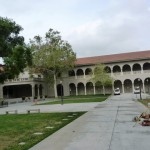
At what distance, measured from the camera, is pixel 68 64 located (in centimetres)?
6222

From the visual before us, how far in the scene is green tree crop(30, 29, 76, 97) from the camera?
6119 centimetres

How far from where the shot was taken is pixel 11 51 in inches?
1457

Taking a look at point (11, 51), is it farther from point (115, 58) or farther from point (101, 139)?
point (115, 58)

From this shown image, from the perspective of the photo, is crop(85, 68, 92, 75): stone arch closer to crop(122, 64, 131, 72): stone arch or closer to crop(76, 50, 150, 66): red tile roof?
crop(76, 50, 150, 66): red tile roof

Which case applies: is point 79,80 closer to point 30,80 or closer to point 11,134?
point 30,80

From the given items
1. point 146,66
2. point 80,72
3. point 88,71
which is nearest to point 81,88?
point 80,72

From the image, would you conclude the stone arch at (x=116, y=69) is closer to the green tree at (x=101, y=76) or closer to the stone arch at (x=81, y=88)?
the green tree at (x=101, y=76)

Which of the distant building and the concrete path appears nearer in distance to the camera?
the concrete path

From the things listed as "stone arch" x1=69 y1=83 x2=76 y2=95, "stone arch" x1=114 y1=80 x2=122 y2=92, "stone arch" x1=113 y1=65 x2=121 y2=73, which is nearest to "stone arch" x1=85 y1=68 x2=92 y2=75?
"stone arch" x1=69 y1=83 x2=76 y2=95

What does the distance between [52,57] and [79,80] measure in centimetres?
1341

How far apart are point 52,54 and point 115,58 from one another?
1573 centimetres

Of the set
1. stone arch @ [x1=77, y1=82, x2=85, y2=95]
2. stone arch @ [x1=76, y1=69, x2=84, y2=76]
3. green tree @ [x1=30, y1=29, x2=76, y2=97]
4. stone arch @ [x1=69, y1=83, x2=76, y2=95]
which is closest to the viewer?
green tree @ [x1=30, y1=29, x2=76, y2=97]

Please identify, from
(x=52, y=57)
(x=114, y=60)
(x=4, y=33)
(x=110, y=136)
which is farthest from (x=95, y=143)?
(x=114, y=60)

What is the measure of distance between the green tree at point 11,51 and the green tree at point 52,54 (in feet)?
63.5
